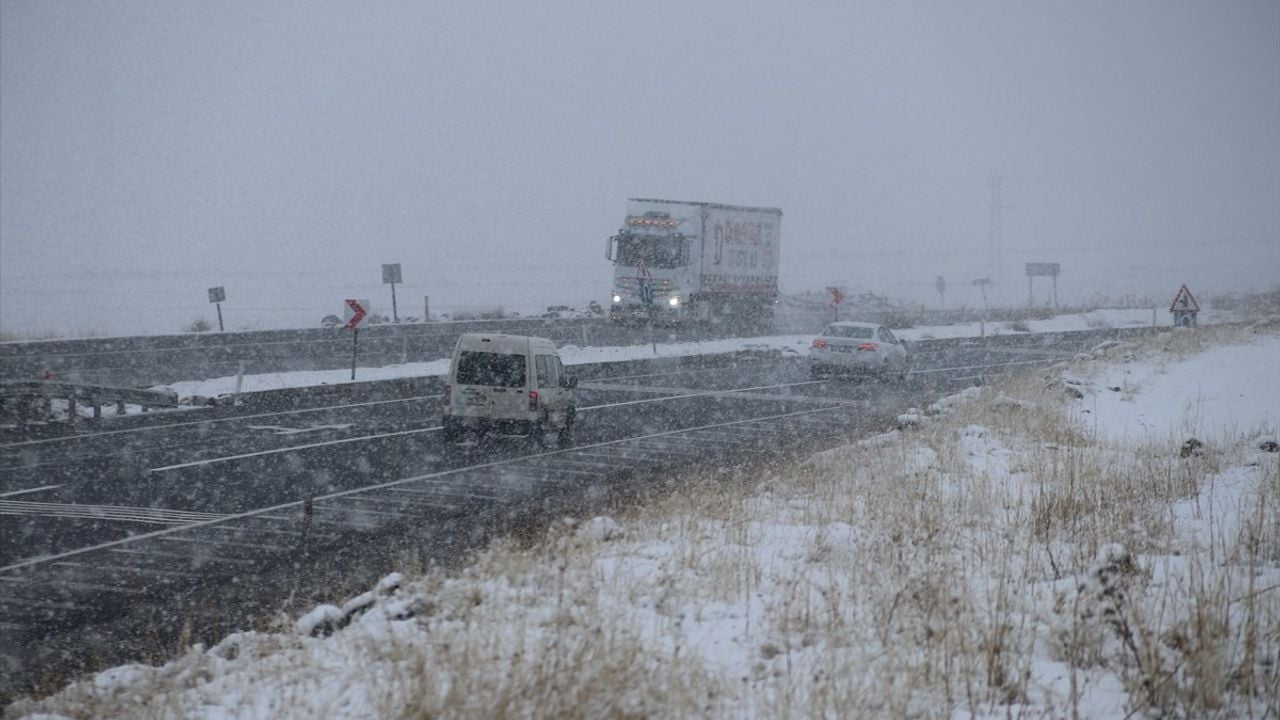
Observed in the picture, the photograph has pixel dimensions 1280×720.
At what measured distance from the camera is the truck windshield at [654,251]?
45188 mm

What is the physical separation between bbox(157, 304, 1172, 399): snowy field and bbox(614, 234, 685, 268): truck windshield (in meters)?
3.94

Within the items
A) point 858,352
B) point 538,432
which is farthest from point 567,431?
point 858,352

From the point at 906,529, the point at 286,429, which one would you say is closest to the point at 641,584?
the point at 906,529

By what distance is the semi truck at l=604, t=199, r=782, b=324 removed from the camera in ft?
148

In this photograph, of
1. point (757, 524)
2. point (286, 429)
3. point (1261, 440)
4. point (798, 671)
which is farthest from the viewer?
point (286, 429)

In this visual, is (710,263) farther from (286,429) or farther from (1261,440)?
(1261,440)

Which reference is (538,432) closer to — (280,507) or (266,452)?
(266,452)

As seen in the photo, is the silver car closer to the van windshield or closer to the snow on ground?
the snow on ground

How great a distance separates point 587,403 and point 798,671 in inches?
793

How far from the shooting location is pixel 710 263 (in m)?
47.6

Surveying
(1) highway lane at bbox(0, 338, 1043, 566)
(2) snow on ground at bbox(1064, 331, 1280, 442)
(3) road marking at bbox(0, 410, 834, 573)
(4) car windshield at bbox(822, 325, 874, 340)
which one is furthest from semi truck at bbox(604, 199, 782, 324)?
(3) road marking at bbox(0, 410, 834, 573)

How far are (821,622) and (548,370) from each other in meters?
12.4

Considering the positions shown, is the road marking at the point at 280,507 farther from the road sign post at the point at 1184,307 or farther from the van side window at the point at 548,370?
the road sign post at the point at 1184,307

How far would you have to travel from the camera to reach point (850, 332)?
32094 mm
